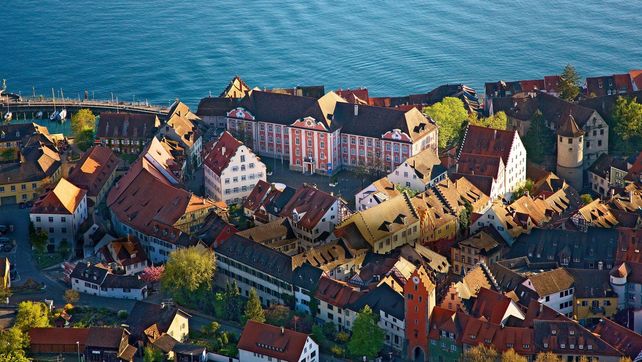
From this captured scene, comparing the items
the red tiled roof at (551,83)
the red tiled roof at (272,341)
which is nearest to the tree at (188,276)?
the red tiled roof at (272,341)

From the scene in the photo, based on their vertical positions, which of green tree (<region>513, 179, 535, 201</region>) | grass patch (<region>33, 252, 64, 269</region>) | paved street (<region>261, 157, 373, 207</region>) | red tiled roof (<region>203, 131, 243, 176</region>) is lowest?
grass patch (<region>33, 252, 64, 269</region>)

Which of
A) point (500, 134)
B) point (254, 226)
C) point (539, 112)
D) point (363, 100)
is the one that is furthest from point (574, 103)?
point (254, 226)

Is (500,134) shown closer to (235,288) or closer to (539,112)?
(539,112)

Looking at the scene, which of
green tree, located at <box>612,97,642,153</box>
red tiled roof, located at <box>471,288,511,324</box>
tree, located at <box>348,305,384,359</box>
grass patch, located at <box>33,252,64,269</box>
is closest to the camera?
red tiled roof, located at <box>471,288,511,324</box>

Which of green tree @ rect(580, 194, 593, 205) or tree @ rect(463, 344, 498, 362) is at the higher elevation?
green tree @ rect(580, 194, 593, 205)

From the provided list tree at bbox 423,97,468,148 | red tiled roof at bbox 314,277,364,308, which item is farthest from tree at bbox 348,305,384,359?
tree at bbox 423,97,468,148

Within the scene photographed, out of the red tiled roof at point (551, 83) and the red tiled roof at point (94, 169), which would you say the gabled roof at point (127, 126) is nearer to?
the red tiled roof at point (94, 169)

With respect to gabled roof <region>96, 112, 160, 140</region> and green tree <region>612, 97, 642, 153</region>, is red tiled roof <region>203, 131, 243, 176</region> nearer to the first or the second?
gabled roof <region>96, 112, 160, 140</region>
